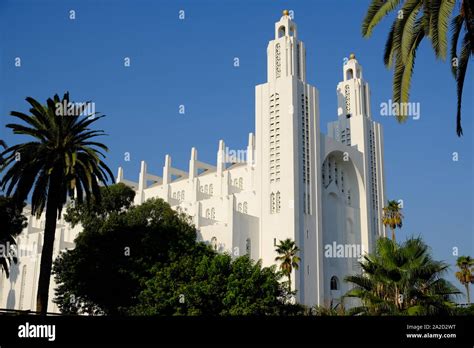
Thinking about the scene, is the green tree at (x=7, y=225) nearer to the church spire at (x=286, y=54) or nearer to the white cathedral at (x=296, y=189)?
the white cathedral at (x=296, y=189)

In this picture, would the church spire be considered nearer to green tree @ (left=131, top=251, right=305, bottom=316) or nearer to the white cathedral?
the white cathedral

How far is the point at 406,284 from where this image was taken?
18.7 meters

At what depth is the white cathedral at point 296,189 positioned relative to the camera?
57594mm

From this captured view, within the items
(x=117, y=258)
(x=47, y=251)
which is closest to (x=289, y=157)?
(x=117, y=258)

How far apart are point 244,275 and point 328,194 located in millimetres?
33056

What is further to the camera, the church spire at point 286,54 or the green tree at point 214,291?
the church spire at point 286,54

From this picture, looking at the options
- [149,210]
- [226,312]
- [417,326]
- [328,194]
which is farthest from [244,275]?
[328,194]

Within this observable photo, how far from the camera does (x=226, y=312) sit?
34844 mm

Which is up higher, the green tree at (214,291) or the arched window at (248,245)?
the arched window at (248,245)

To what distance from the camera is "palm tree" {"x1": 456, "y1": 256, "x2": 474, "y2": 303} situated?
59719 millimetres

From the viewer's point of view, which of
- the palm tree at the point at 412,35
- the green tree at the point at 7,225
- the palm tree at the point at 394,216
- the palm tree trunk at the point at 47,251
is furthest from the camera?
the palm tree at the point at 394,216

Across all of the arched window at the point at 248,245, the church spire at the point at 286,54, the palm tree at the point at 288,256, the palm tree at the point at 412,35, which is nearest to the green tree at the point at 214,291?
the palm tree at the point at 288,256

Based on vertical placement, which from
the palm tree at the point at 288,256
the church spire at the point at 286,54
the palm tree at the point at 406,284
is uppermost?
the church spire at the point at 286,54

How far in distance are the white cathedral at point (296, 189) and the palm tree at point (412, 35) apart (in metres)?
38.9
